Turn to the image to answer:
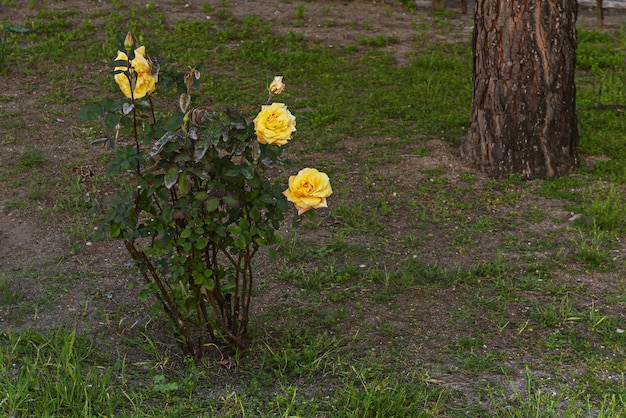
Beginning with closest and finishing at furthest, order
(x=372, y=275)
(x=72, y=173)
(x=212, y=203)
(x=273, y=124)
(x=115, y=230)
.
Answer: (x=273, y=124), (x=212, y=203), (x=115, y=230), (x=72, y=173), (x=372, y=275)

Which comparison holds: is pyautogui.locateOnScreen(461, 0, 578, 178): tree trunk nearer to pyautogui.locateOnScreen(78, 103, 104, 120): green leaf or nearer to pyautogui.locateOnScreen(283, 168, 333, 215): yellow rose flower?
pyautogui.locateOnScreen(283, 168, 333, 215): yellow rose flower

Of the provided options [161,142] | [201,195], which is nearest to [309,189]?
[201,195]

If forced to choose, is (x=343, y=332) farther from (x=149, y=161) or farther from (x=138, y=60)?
(x=138, y=60)

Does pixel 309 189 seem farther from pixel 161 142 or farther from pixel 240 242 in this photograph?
pixel 161 142

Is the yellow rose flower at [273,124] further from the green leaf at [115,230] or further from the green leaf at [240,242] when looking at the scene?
the green leaf at [115,230]

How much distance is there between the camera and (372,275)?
4.93 metres

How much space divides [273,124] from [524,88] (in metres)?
3.11

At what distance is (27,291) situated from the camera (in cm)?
475

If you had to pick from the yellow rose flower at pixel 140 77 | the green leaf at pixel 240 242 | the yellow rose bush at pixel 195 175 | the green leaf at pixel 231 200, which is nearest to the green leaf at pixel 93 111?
the yellow rose bush at pixel 195 175

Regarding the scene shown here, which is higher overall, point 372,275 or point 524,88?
point 524,88

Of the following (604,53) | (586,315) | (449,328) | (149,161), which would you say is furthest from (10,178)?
(604,53)

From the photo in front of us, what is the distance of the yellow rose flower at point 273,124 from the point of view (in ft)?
11.3

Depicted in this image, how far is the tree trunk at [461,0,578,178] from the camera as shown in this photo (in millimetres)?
6043

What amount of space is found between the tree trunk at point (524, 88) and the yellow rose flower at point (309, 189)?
2.97m
